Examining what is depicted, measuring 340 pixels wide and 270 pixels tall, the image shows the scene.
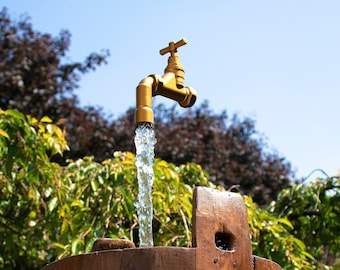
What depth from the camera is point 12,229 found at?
4715 millimetres

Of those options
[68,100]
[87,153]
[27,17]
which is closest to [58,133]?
[87,153]

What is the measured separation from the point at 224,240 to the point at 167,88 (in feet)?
2.06

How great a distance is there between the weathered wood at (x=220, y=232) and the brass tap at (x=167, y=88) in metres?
0.43

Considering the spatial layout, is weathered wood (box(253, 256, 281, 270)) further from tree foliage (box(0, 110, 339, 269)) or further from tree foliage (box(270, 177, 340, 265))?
tree foliage (box(270, 177, 340, 265))

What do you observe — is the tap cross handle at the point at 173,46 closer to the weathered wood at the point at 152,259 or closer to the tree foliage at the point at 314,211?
the weathered wood at the point at 152,259

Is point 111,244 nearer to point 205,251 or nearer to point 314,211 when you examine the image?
point 205,251

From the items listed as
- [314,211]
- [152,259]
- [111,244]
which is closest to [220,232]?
[152,259]

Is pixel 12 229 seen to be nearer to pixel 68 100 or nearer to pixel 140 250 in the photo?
pixel 140 250

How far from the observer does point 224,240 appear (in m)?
1.68

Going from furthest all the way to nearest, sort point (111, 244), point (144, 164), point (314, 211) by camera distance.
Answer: point (314, 211) → point (144, 164) → point (111, 244)

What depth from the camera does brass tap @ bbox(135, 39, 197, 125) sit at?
6.77 ft

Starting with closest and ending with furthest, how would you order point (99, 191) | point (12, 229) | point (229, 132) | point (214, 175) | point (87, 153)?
point (99, 191), point (12, 229), point (87, 153), point (214, 175), point (229, 132)

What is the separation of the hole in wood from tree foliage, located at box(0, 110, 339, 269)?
230cm

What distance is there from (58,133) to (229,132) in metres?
7.98
